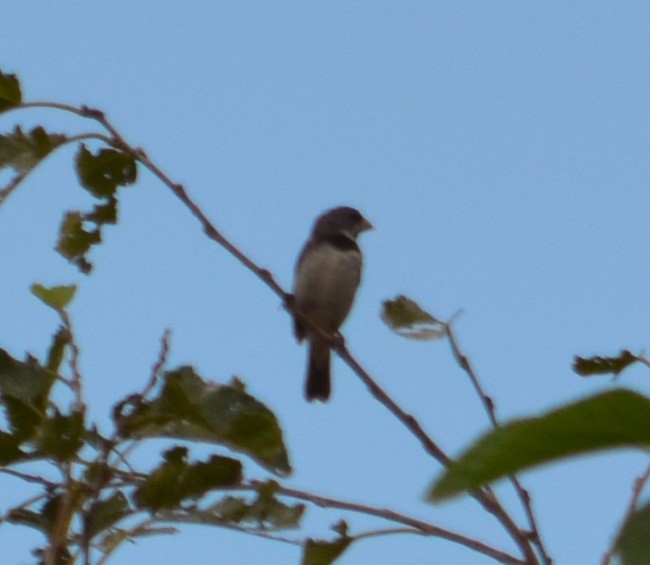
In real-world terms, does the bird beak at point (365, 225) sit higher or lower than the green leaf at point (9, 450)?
higher

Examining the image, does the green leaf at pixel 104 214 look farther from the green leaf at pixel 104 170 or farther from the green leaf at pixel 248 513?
the green leaf at pixel 248 513

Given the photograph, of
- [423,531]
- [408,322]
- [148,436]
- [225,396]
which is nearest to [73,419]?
[148,436]

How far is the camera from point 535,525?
1.65 m

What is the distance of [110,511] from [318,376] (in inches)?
249

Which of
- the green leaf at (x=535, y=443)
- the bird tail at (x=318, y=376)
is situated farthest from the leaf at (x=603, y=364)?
the bird tail at (x=318, y=376)

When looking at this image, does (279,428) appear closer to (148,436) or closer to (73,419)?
(148,436)

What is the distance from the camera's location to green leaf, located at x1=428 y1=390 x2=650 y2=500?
451mm

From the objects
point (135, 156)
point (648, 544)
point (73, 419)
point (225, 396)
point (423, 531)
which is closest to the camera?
point (648, 544)

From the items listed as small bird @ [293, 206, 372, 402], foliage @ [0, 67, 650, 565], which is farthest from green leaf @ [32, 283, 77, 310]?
small bird @ [293, 206, 372, 402]

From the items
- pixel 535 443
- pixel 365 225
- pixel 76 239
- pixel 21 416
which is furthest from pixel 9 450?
pixel 365 225

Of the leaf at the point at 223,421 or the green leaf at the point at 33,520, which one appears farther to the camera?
the leaf at the point at 223,421

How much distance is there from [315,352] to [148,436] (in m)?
6.22

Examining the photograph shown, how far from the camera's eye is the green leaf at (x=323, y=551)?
1887 mm

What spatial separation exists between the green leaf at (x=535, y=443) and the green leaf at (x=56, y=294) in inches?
59.1
